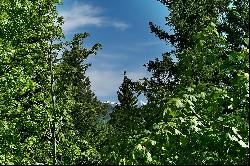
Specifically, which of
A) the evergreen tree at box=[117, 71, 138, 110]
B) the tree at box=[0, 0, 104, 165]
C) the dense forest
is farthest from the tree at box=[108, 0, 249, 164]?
the evergreen tree at box=[117, 71, 138, 110]

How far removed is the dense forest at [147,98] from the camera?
487cm

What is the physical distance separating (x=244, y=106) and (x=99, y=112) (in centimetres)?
4230

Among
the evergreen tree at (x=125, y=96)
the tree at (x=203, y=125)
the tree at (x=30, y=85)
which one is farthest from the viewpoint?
the evergreen tree at (x=125, y=96)

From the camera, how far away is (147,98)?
1016 inches

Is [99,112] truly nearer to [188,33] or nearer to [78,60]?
[78,60]

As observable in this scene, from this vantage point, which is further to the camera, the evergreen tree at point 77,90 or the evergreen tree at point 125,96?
the evergreen tree at point 125,96

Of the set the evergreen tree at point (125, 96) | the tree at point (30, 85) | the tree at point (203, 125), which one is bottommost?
the tree at point (203, 125)

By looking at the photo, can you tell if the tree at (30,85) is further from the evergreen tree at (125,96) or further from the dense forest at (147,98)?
the evergreen tree at (125,96)

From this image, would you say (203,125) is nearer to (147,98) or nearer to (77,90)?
(147,98)

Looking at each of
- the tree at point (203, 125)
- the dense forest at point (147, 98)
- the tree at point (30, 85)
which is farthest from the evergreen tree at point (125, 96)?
the tree at point (203, 125)

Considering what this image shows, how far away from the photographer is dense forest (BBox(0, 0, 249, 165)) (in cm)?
487

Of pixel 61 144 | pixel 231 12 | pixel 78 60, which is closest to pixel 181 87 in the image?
pixel 61 144

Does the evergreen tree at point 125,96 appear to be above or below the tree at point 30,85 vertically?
above

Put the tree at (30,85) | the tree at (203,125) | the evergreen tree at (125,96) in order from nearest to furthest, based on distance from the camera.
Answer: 1. the tree at (203,125)
2. the tree at (30,85)
3. the evergreen tree at (125,96)
